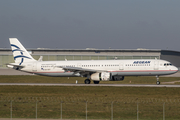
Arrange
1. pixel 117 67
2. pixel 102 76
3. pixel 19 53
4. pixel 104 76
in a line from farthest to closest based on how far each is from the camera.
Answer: pixel 19 53 → pixel 117 67 → pixel 102 76 → pixel 104 76

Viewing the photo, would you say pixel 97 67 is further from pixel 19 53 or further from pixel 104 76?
pixel 19 53

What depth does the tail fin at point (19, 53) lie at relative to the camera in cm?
5981

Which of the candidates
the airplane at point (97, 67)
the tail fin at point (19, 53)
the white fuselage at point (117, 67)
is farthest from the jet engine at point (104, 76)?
the tail fin at point (19, 53)

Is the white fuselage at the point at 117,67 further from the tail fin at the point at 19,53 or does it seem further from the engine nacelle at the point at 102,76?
the engine nacelle at the point at 102,76

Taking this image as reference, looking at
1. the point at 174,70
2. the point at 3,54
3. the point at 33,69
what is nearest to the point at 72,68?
the point at 33,69

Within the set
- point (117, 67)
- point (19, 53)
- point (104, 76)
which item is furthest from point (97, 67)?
point (19, 53)

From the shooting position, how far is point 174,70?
172ft

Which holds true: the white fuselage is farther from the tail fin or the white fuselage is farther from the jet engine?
the tail fin

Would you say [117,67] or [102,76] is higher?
[117,67]

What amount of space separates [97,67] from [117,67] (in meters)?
3.90

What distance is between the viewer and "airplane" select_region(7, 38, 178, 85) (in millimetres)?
52781

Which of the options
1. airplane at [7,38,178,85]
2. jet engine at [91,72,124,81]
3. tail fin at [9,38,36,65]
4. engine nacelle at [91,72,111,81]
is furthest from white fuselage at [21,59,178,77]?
engine nacelle at [91,72,111,81]

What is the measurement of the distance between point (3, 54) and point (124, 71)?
5676 cm

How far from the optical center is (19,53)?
197ft
